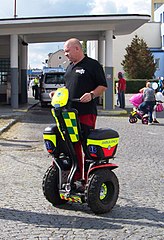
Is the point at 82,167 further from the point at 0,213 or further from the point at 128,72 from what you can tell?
the point at 128,72

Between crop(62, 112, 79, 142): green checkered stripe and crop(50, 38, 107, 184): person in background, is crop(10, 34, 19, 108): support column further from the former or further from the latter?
crop(62, 112, 79, 142): green checkered stripe

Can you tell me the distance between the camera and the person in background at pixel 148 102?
675 inches

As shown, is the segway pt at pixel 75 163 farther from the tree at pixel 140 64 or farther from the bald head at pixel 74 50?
the tree at pixel 140 64

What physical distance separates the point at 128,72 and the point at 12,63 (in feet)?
111

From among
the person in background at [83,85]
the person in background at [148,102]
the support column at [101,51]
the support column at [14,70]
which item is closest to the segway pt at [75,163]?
the person in background at [83,85]

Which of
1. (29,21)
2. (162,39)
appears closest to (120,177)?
(29,21)

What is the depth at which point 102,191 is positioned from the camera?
19.4ft

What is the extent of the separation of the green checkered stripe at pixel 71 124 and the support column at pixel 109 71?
56.4 ft

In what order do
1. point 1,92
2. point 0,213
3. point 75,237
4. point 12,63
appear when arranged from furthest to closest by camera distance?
point 1,92, point 12,63, point 0,213, point 75,237

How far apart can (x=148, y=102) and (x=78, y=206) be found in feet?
37.3

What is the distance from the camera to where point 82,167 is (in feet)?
19.8

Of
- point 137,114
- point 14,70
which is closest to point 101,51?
point 14,70

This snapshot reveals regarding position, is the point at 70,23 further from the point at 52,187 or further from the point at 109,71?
the point at 52,187

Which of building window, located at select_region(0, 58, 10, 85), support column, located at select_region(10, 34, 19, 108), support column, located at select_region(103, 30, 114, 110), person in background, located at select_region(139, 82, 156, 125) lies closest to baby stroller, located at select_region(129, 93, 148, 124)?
person in background, located at select_region(139, 82, 156, 125)
